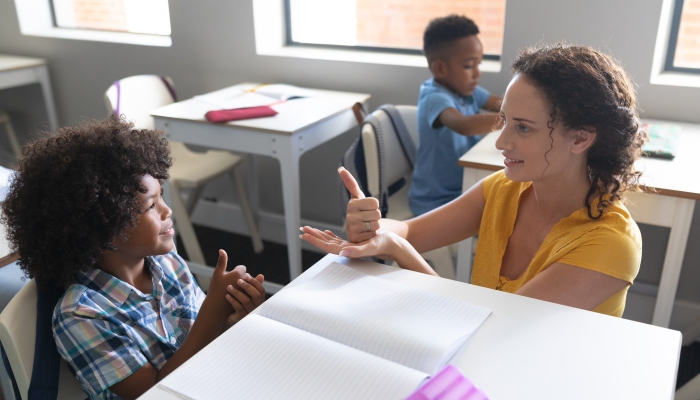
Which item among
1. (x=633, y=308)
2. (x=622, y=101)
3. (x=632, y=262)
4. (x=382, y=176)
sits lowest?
(x=633, y=308)

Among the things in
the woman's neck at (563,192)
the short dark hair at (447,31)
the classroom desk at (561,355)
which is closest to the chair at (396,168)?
the short dark hair at (447,31)

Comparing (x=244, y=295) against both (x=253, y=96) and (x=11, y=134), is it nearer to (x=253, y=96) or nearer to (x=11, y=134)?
(x=253, y=96)

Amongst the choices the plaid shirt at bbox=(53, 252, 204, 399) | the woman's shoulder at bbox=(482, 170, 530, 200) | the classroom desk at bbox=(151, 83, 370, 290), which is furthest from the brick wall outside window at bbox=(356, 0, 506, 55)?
the plaid shirt at bbox=(53, 252, 204, 399)

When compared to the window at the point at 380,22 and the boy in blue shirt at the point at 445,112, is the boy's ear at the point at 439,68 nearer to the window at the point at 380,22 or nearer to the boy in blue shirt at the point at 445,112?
the boy in blue shirt at the point at 445,112

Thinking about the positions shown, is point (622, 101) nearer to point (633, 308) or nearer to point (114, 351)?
point (114, 351)

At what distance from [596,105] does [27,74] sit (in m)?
3.25

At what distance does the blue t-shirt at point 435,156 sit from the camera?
213 cm

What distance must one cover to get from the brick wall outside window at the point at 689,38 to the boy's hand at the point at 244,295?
6.33ft

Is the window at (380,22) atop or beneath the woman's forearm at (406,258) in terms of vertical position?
atop

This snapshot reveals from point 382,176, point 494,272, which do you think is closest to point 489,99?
point 382,176

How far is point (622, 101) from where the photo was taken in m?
1.12

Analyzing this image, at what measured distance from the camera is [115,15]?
11.5 feet

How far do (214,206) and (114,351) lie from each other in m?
2.31

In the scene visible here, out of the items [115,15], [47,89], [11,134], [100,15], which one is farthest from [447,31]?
[11,134]
